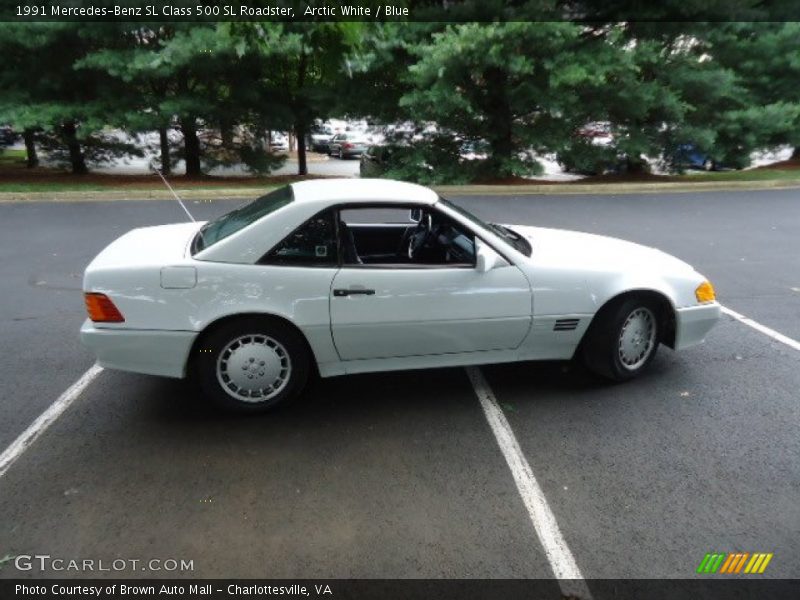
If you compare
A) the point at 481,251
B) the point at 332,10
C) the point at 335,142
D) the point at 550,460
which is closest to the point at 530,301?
the point at 481,251

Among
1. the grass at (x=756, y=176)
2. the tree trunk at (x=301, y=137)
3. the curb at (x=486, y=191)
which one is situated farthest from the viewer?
the tree trunk at (x=301, y=137)

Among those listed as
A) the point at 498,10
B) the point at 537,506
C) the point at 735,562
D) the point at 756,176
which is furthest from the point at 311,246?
the point at 756,176

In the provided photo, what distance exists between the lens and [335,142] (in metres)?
29.5

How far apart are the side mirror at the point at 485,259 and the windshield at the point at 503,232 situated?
0.91ft

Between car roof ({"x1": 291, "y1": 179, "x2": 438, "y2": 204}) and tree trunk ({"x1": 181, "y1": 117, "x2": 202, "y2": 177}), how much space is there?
1294cm

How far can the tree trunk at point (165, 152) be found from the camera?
15.7 meters

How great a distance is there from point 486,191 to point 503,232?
925 cm

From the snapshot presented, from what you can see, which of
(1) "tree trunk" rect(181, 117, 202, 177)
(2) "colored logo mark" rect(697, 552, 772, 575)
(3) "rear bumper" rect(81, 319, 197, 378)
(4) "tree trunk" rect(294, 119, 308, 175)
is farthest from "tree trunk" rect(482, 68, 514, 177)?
(2) "colored logo mark" rect(697, 552, 772, 575)

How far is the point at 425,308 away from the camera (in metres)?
3.64

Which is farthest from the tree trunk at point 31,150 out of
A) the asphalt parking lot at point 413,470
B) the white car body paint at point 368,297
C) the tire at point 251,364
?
the tire at point 251,364

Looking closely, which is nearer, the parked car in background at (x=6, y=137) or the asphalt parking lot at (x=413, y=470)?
the asphalt parking lot at (x=413, y=470)

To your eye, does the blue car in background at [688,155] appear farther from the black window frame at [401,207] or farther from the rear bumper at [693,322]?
the black window frame at [401,207]

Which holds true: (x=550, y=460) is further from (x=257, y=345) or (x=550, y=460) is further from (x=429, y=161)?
(x=429, y=161)

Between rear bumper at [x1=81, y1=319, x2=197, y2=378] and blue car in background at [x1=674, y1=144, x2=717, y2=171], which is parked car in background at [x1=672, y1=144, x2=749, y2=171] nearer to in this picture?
blue car in background at [x1=674, y1=144, x2=717, y2=171]
